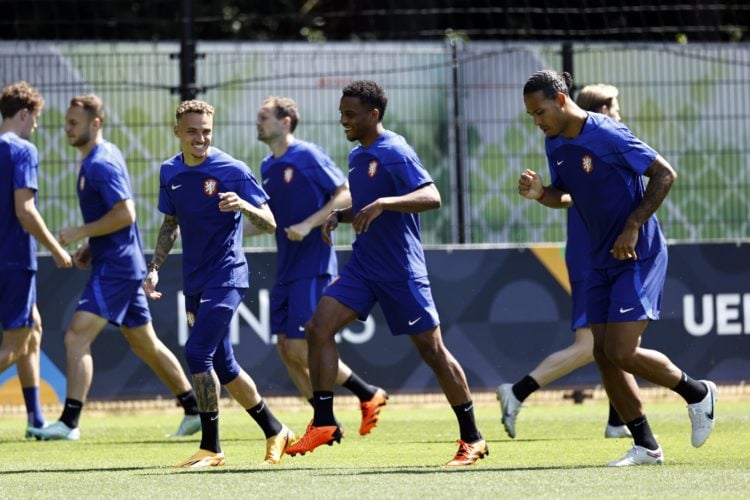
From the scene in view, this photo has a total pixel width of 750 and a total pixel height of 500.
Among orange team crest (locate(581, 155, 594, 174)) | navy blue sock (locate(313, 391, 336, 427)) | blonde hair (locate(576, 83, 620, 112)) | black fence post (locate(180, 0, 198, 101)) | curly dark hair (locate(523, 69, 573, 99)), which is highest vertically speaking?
black fence post (locate(180, 0, 198, 101))

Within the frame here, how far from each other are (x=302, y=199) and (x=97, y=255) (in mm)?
1476

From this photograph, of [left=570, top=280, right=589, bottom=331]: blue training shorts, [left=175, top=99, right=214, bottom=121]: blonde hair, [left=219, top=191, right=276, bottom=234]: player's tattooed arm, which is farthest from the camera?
[left=570, top=280, right=589, bottom=331]: blue training shorts

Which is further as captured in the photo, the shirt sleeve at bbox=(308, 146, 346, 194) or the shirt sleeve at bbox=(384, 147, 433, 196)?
the shirt sleeve at bbox=(308, 146, 346, 194)

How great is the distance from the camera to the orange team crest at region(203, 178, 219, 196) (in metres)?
8.64

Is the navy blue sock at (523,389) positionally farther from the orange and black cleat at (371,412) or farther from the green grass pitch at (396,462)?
the orange and black cleat at (371,412)

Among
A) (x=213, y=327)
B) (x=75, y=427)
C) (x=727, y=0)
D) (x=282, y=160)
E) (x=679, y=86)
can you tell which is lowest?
(x=75, y=427)

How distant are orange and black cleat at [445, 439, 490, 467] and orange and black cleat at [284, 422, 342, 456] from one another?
0.67m

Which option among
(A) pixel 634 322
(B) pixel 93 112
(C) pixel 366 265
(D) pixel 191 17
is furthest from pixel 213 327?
(D) pixel 191 17

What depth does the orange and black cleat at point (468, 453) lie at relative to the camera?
27.6ft

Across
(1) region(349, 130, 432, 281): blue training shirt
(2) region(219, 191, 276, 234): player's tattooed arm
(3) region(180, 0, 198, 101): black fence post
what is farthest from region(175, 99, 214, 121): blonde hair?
(3) region(180, 0, 198, 101): black fence post

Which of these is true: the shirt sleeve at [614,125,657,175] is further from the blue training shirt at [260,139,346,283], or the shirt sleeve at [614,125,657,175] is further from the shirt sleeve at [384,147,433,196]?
the blue training shirt at [260,139,346,283]

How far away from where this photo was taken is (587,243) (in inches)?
408

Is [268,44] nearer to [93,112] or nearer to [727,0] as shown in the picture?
[93,112]

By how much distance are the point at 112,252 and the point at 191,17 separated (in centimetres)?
447
